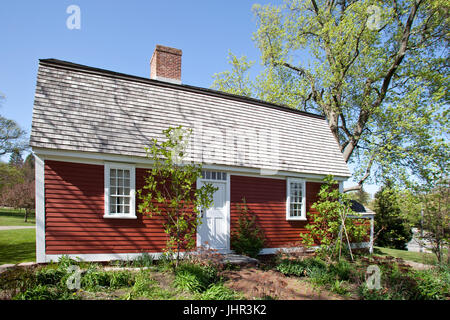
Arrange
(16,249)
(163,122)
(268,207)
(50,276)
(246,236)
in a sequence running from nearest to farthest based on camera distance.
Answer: (50,276) → (163,122) → (246,236) → (268,207) → (16,249)

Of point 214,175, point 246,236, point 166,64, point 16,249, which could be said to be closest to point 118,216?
point 214,175

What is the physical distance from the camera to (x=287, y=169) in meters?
10.4

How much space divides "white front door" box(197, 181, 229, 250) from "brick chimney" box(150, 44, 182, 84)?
4.92 metres

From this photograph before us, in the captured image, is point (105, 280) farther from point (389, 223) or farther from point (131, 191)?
point (389, 223)

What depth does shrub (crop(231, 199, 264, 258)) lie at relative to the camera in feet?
30.2

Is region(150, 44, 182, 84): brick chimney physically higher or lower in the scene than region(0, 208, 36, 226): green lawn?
higher

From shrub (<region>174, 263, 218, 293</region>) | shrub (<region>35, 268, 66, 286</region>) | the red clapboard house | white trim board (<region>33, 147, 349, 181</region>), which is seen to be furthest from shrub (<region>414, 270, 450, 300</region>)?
shrub (<region>35, 268, 66, 286</region>)

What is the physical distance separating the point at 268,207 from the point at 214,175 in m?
2.49

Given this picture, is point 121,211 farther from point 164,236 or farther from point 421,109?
point 421,109

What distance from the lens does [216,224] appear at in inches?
364

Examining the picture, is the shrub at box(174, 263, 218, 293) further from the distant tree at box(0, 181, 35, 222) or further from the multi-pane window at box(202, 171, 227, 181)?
the distant tree at box(0, 181, 35, 222)

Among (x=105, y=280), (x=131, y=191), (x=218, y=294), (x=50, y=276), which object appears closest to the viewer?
(x=218, y=294)
